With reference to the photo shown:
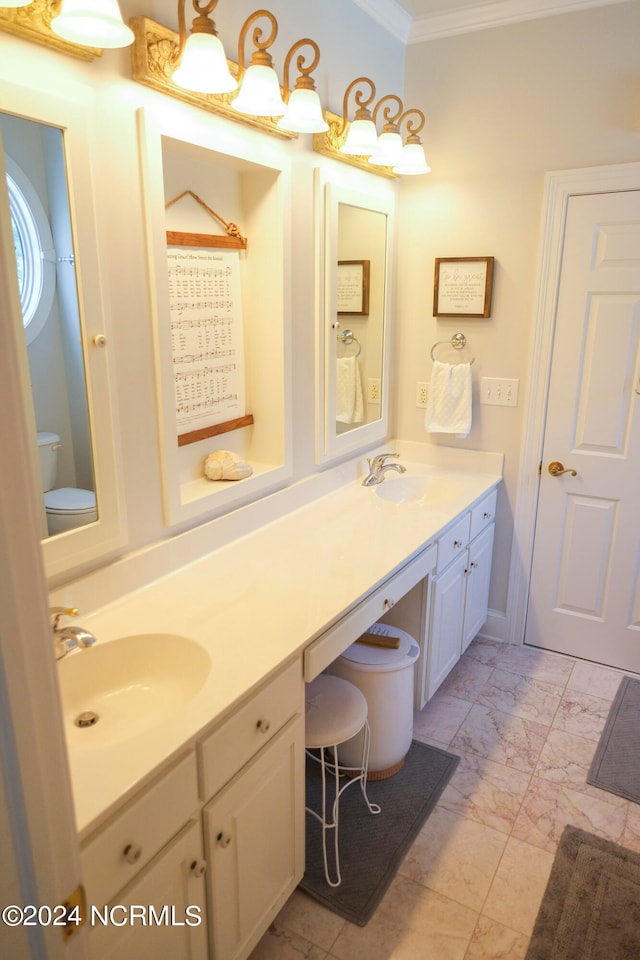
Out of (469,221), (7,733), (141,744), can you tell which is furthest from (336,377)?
(7,733)

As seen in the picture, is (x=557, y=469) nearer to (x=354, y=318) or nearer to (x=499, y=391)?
(x=499, y=391)

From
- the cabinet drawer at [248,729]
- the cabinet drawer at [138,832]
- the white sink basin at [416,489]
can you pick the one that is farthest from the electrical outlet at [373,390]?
the cabinet drawer at [138,832]

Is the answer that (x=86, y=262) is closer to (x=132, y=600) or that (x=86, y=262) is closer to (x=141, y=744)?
(x=132, y=600)

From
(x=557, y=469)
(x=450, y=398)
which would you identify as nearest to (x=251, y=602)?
(x=450, y=398)

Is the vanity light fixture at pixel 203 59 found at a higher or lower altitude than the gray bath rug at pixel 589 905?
higher

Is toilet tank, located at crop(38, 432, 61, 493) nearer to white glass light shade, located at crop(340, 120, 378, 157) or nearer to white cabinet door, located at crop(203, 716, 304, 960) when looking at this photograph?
white cabinet door, located at crop(203, 716, 304, 960)

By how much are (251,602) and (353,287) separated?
1.42 m

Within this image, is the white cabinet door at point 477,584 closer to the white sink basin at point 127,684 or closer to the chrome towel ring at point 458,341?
the chrome towel ring at point 458,341

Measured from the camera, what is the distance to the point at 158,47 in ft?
4.87

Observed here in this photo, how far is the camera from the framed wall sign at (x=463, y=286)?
2.69 meters

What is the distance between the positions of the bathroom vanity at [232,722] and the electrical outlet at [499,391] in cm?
73

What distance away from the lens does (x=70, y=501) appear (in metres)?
1.48

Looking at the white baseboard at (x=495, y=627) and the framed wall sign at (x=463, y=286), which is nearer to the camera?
the framed wall sign at (x=463, y=286)

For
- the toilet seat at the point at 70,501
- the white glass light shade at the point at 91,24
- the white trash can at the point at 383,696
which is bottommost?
the white trash can at the point at 383,696
